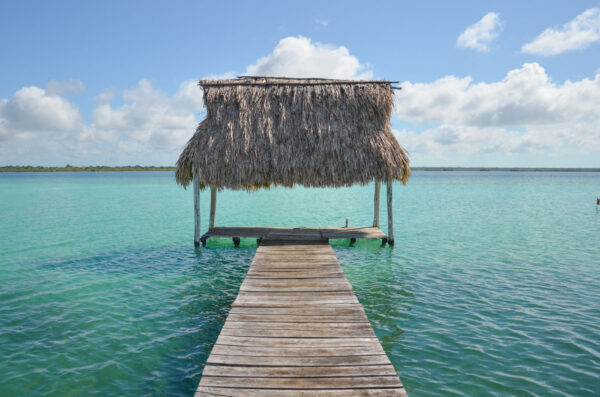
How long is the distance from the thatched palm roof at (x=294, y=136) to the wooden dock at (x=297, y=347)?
5798 millimetres

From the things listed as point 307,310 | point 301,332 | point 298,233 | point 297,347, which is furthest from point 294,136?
point 297,347

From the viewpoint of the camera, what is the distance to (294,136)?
41.6 ft

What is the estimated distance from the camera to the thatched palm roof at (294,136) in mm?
12492

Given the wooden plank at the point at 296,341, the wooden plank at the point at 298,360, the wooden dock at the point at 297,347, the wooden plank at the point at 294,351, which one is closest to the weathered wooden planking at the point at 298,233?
the wooden dock at the point at 297,347

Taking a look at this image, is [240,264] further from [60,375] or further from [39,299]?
[60,375]

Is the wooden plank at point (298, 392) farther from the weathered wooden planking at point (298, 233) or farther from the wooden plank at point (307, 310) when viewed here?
the weathered wooden planking at point (298, 233)

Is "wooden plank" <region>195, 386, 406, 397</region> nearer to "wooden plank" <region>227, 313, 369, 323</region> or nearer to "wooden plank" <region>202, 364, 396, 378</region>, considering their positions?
"wooden plank" <region>202, 364, 396, 378</region>

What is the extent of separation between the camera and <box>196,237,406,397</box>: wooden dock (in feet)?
12.0

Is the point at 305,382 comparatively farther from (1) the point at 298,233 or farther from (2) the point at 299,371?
(1) the point at 298,233

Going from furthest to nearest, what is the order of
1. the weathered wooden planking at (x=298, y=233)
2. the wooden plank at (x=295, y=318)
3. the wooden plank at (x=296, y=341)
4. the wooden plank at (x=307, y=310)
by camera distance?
the weathered wooden planking at (x=298, y=233) < the wooden plank at (x=307, y=310) < the wooden plank at (x=295, y=318) < the wooden plank at (x=296, y=341)

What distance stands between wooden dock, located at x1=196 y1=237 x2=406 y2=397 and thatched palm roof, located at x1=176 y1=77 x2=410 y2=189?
19.0 ft

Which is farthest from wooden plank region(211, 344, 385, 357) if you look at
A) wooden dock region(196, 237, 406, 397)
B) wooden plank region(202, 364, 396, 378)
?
wooden plank region(202, 364, 396, 378)

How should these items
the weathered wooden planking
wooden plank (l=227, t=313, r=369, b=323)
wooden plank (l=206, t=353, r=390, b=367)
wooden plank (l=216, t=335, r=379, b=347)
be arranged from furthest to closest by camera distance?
the weathered wooden planking
wooden plank (l=227, t=313, r=369, b=323)
wooden plank (l=216, t=335, r=379, b=347)
wooden plank (l=206, t=353, r=390, b=367)

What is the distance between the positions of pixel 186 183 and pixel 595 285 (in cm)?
1253
